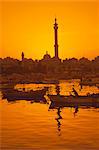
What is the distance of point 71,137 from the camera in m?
22.1

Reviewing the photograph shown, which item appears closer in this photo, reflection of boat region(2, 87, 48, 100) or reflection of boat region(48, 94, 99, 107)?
reflection of boat region(48, 94, 99, 107)

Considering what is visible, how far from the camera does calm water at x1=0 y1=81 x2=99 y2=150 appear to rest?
19938mm

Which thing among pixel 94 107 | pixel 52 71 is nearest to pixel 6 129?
pixel 94 107

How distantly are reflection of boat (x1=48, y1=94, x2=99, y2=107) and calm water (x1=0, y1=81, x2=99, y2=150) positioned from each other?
605mm

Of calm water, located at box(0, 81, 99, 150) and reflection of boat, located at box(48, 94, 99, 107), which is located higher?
reflection of boat, located at box(48, 94, 99, 107)

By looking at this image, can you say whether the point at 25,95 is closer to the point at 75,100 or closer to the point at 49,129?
the point at 75,100

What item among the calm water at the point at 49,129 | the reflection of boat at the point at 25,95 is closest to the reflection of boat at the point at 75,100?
the calm water at the point at 49,129

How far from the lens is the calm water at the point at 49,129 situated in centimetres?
1994

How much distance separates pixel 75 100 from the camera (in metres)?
36.7

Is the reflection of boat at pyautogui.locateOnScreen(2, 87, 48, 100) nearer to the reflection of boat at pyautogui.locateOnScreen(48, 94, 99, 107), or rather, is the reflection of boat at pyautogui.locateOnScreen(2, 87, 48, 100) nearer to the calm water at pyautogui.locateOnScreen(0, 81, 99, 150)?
the calm water at pyautogui.locateOnScreen(0, 81, 99, 150)

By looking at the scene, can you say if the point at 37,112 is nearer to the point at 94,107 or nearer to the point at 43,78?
the point at 94,107

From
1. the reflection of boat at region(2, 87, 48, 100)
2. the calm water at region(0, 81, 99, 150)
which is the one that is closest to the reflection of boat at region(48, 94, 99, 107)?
the calm water at region(0, 81, 99, 150)

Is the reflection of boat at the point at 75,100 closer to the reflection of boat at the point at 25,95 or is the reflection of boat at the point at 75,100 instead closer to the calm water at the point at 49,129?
the calm water at the point at 49,129

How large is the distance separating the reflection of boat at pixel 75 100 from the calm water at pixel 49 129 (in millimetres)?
605
